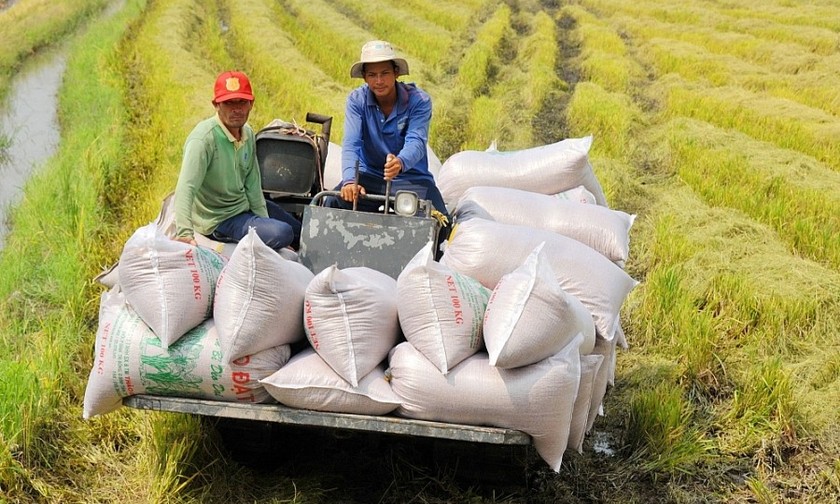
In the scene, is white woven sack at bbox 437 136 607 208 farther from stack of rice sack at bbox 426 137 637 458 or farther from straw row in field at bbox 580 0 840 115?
straw row in field at bbox 580 0 840 115

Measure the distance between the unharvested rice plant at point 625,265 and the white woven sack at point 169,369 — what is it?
1.02 ft

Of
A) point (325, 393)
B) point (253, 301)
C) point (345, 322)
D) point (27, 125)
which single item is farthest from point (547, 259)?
point (27, 125)

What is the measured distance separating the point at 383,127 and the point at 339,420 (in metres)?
1.69

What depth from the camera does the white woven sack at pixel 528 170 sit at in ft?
13.7

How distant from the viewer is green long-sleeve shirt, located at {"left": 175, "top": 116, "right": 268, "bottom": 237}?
3.13 m

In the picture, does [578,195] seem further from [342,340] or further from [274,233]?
[342,340]

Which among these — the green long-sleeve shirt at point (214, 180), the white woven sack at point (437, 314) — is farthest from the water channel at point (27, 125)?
the white woven sack at point (437, 314)

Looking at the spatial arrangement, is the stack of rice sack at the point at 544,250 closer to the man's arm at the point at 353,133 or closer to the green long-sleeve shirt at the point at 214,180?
the man's arm at the point at 353,133

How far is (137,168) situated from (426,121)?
11.2ft

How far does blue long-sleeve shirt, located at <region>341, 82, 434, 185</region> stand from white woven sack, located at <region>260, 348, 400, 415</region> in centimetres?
132

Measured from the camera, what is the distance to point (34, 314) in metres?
3.93

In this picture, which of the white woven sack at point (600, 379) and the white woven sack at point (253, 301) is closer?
the white woven sack at point (253, 301)

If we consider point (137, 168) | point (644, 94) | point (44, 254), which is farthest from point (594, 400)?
point (644, 94)

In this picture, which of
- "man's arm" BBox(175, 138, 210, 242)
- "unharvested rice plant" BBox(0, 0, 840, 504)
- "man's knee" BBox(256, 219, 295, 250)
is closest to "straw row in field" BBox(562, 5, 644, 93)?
"unharvested rice plant" BBox(0, 0, 840, 504)
